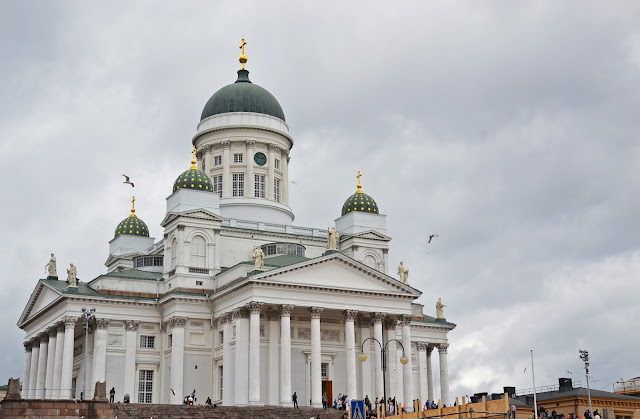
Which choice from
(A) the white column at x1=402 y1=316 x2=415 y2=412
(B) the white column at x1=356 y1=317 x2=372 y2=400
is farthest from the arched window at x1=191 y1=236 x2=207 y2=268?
(A) the white column at x1=402 y1=316 x2=415 y2=412

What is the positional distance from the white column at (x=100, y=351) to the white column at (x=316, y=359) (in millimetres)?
13891

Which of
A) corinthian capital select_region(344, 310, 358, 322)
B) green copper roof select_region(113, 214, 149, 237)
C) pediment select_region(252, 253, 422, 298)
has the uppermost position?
green copper roof select_region(113, 214, 149, 237)

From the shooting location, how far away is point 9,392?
43.9m

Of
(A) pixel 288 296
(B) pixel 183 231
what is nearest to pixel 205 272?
(B) pixel 183 231

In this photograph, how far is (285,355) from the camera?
58562mm

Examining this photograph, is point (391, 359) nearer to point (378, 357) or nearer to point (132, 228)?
point (378, 357)

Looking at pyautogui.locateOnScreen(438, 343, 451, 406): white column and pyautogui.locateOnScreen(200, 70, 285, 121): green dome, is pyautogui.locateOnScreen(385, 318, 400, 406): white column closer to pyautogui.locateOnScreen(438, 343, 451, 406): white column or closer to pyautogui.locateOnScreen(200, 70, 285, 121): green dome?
pyautogui.locateOnScreen(438, 343, 451, 406): white column

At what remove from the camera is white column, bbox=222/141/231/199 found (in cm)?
7388

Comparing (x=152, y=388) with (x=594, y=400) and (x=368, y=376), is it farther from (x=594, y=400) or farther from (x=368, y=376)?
(x=594, y=400)

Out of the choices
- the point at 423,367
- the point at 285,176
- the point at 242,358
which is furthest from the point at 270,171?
the point at 242,358

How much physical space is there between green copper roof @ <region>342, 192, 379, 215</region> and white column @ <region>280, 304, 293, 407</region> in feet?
48.6

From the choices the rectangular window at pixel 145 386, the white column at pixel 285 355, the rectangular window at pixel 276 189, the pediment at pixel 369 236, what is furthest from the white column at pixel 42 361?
the pediment at pixel 369 236

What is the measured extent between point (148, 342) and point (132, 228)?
14487 millimetres

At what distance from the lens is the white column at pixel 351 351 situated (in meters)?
60.0
